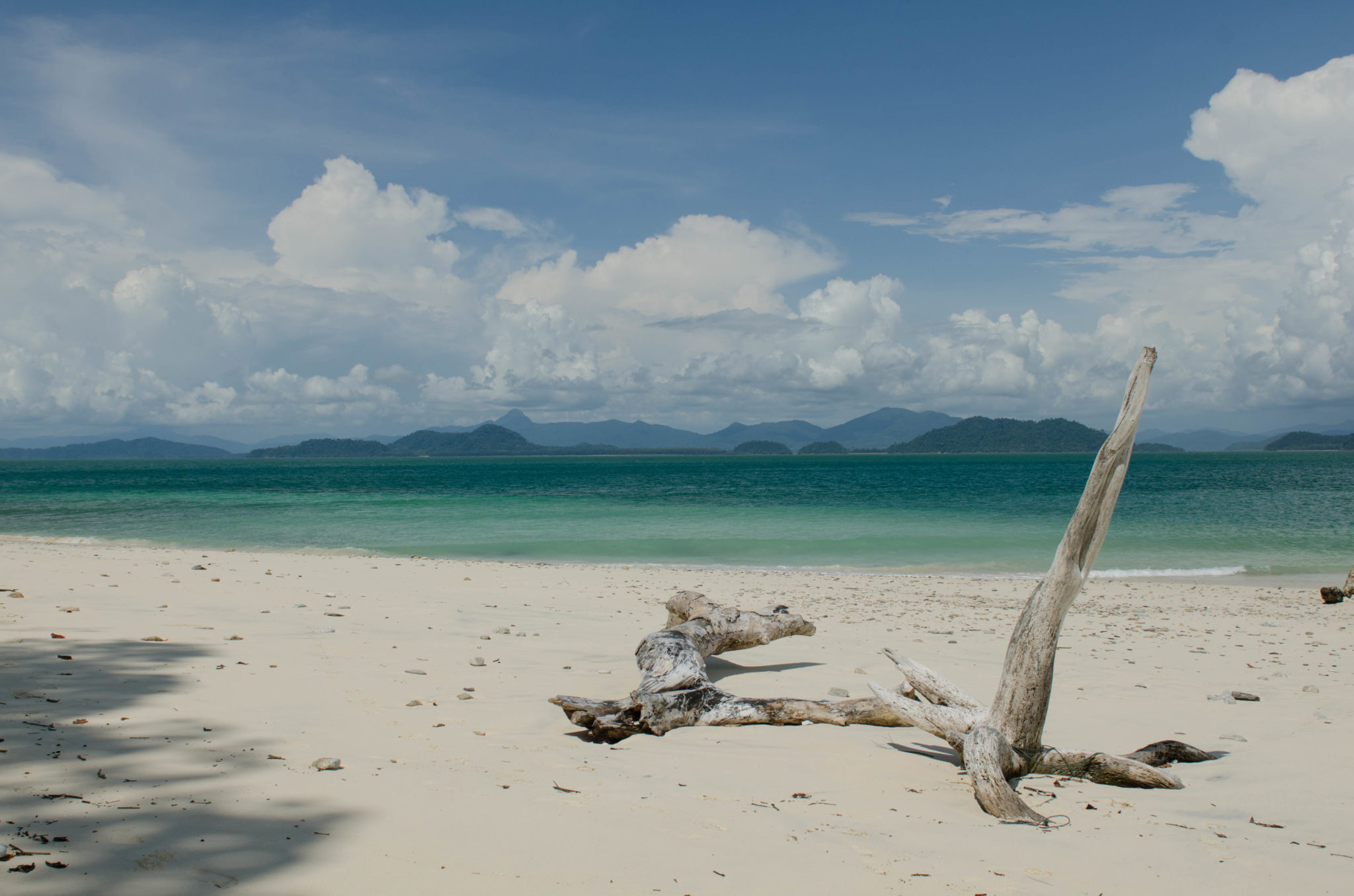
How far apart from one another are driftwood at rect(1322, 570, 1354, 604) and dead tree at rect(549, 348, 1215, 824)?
13467 mm

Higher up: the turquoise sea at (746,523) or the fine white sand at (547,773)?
the fine white sand at (547,773)

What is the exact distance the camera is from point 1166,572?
20.1 m

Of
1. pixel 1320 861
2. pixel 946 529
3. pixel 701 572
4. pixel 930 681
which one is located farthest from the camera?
pixel 946 529

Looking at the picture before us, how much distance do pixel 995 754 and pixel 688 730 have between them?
7.52 feet

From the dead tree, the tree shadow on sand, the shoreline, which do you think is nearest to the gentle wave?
the shoreline

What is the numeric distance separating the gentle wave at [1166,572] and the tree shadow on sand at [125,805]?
2046cm

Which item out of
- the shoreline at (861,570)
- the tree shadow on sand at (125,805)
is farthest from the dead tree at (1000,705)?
the shoreline at (861,570)

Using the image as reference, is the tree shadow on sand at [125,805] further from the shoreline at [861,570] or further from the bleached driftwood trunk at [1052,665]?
the shoreline at [861,570]

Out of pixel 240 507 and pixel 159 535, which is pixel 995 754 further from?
pixel 240 507

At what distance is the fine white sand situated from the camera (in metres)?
3.13

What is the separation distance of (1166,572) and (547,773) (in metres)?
21.6

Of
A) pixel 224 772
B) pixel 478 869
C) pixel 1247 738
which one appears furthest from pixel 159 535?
pixel 1247 738

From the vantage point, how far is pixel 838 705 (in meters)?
5.89

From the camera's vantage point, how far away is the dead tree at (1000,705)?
4602 millimetres
